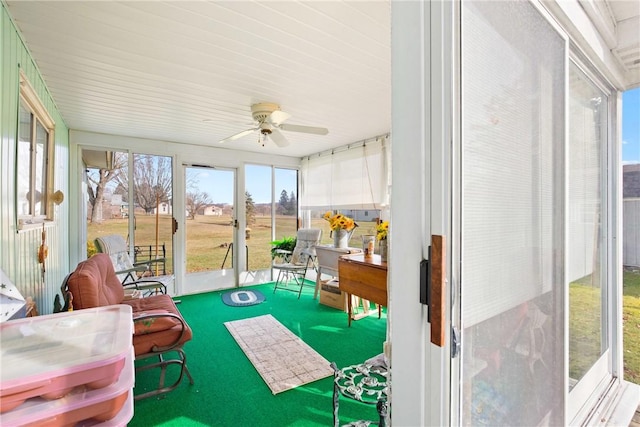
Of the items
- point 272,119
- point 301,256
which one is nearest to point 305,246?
point 301,256

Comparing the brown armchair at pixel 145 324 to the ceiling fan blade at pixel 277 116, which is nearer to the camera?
the brown armchair at pixel 145 324

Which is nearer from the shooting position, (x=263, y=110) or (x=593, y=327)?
(x=593, y=327)

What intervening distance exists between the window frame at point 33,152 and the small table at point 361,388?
1.93m

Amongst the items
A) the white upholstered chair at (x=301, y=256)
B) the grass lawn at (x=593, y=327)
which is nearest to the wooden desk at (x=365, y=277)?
the grass lawn at (x=593, y=327)

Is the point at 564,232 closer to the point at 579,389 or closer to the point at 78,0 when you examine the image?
the point at 579,389

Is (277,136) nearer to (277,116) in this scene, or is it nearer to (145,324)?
(277,116)

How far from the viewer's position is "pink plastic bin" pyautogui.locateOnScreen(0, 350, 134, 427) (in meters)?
0.73

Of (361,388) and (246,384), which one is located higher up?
(361,388)

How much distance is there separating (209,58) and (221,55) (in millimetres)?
102

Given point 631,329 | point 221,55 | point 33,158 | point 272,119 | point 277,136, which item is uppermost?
point 221,55

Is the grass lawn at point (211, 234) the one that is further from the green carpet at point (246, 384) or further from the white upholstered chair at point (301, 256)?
the green carpet at point (246, 384)

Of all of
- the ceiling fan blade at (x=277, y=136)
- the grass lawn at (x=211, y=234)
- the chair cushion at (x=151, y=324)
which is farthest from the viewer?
the grass lawn at (x=211, y=234)

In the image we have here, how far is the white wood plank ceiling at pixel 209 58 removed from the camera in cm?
150

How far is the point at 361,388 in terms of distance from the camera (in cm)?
122
